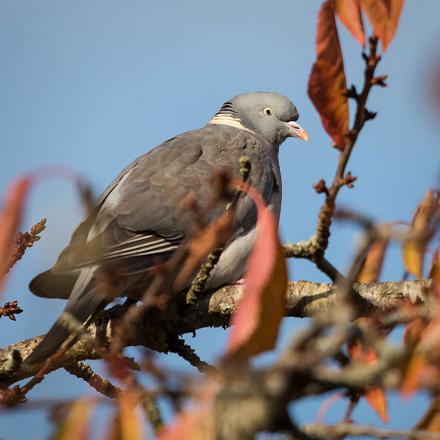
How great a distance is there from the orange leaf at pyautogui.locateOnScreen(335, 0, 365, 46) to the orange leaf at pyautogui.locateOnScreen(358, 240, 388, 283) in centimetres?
92

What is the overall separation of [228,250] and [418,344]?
8.61ft

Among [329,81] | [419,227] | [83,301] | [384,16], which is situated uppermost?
[384,16]

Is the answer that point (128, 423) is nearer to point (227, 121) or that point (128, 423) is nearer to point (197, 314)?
point (197, 314)

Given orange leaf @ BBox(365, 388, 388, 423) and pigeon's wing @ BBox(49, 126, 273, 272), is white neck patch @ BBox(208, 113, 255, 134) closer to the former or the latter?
pigeon's wing @ BBox(49, 126, 273, 272)

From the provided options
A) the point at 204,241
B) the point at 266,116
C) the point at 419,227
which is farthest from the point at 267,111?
the point at 204,241

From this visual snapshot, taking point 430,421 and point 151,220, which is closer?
point 430,421

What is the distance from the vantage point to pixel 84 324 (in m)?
3.43

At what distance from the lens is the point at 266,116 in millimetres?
5332

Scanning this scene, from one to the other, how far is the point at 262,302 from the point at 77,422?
346mm

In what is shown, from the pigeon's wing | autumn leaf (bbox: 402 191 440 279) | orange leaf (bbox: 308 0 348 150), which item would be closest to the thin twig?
orange leaf (bbox: 308 0 348 150)

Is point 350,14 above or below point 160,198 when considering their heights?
above

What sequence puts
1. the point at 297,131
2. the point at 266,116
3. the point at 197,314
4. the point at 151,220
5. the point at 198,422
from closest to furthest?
the point at 198,422 → the point at 197,314 → the point at 151,220 → the point at 297,131 → the point at 266,116

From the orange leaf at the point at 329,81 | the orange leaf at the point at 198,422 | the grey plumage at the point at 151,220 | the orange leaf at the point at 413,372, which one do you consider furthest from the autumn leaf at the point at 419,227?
the grey plumage at the point at 151,220

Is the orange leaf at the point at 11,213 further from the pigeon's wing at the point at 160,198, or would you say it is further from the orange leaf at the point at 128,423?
the pigeon's wing at the point at 160,198
